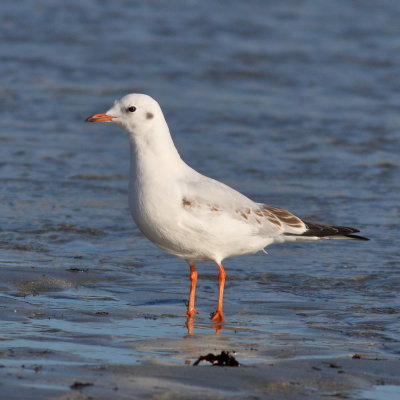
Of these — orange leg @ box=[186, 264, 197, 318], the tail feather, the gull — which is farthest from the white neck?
the tail feather

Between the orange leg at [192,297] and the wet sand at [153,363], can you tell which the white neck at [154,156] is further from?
the wet sand at [153,363]

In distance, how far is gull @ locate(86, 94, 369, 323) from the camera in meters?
6.41

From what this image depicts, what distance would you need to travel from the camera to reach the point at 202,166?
11680 millimetres

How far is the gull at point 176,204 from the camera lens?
6.41 metres

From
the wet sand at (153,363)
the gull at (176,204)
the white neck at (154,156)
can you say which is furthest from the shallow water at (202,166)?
the white neck at (154,156)

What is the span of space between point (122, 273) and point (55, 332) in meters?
1.88

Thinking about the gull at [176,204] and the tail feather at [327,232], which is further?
the tail feather at [327,232]

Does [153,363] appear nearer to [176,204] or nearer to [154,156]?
[176,204]

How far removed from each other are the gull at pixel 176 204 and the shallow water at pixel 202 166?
451 millimetres

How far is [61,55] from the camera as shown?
17.8 m

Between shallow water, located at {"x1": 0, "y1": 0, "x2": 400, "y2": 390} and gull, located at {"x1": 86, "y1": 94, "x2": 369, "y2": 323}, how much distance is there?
45 cm

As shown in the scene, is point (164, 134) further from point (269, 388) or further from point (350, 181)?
point (350, 181)

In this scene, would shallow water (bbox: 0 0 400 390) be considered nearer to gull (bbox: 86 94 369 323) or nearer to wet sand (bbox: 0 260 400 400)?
wet sand (bbox: 0 260 400 400)

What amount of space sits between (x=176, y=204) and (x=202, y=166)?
208 inches
